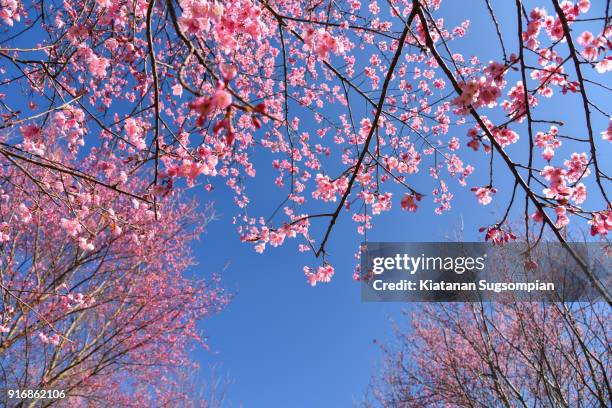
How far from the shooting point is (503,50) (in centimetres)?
213

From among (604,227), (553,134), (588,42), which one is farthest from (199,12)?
(553,134)

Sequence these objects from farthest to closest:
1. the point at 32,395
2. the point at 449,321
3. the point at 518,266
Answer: the point at 449,321 < the point at 32,395 < the point at 518,266

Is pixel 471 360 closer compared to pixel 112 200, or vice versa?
pixel 471 360

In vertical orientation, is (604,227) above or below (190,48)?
below

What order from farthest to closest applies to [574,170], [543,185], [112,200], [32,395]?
[112,200] < [32,395] < [574,170] < [543,185]

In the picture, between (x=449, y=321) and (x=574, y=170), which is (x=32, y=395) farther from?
(x=574, y=170)

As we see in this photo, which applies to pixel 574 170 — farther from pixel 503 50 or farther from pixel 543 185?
pixel 503 50

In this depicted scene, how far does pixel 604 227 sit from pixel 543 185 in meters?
0.40

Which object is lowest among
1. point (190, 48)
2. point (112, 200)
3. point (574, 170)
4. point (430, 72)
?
point (190, 48)

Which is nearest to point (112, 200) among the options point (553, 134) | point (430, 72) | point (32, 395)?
point (32, 395)

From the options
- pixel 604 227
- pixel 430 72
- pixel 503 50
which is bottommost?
pixel 604 227

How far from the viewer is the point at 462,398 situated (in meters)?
5.23

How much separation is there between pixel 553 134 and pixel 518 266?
2821 mm

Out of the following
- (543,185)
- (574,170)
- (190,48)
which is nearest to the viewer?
(190,48)
